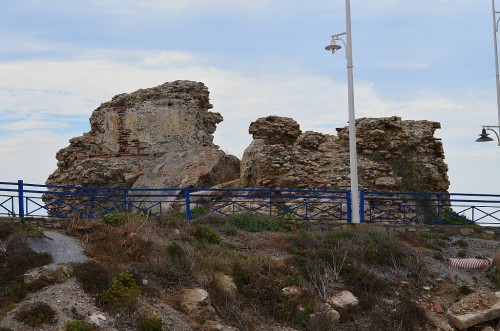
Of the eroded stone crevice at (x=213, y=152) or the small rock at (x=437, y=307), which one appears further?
the eroded stone crevice at (x=213, y=152)

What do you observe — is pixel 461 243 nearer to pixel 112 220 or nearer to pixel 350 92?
pixel 350 92

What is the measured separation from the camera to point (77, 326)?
10.4 m

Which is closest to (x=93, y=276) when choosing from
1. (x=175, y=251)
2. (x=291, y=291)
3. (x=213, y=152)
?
(x=175, y=251)

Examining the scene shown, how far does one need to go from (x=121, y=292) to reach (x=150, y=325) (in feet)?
3.50

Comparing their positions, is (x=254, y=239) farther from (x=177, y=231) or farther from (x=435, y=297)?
(x=435, y=297)

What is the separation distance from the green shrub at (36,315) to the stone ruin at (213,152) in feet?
32.8

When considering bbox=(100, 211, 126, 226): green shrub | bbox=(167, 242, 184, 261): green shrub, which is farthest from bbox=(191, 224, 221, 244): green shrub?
bbox=(100, 211, 126, 226): green shrub

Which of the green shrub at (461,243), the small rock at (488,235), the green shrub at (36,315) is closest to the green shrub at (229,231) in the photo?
the green shrub at (461,243)

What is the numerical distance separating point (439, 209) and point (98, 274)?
13.6m

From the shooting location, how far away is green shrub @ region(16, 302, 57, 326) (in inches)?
411

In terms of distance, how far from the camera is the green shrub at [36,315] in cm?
1044

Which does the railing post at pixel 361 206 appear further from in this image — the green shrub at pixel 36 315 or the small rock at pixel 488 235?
the green shrub at pixel 36 315

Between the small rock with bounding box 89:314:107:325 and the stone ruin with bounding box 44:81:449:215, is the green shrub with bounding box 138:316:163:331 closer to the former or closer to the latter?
the small rock with bounding box 89:314:107:325

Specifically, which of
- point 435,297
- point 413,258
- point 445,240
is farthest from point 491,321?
point 445,240
